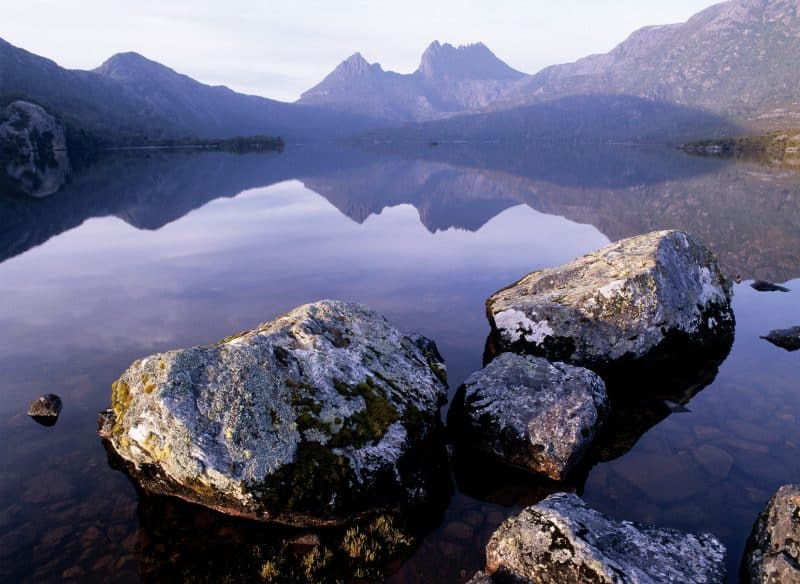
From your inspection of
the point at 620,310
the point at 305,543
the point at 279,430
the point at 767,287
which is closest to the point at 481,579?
the point at 305,543

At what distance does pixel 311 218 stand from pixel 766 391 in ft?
132

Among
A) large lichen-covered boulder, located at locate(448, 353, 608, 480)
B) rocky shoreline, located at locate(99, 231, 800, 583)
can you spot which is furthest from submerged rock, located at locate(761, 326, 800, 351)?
large lichen-covered boulder, located at locate(448, 353, 608, 480)

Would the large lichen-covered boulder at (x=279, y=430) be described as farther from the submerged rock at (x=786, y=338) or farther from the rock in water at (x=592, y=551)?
the submerged rock at (x=786, y=338)

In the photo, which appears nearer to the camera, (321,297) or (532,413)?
(532,413)

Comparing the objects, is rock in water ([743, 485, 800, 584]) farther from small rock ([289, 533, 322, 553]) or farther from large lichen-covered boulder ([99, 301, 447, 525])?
small rock ([289, 533, 322, 553])

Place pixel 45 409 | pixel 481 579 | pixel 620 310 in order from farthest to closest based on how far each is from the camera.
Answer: pixel 620 310, pixel 45 409, pixel 481 579

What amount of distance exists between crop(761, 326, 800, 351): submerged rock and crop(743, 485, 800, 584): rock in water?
12.7 m

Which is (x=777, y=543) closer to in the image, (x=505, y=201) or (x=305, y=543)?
(x=305, y=543)

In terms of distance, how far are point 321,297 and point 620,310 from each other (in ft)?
47.6

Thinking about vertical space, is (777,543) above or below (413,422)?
below

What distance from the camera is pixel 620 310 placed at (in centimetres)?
1605

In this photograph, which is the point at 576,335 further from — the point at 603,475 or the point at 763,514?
the point at 763,514

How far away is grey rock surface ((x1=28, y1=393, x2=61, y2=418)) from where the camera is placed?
1416 centimetres

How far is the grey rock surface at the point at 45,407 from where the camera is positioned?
14.2 meters
